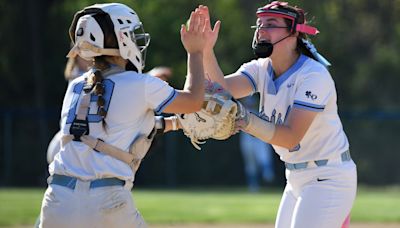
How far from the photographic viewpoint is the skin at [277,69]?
536 centimetres

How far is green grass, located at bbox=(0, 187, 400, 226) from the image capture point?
1200cm

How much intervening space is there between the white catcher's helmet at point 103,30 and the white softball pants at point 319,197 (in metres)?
1.49

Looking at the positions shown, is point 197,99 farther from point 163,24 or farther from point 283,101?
point 163,24

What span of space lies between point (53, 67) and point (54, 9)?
74.5 inches

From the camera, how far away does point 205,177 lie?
21766mm

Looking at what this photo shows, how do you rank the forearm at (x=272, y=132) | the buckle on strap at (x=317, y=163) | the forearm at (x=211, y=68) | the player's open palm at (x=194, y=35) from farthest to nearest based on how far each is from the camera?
the forearm at (x=211, y=68) < the buckle on strap at (x=317, y=163) < the forearm at (x=272, y=132) < the player's open palm at (x=194, y=35)

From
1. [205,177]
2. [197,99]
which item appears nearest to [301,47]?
[197,99]

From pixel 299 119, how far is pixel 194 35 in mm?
869

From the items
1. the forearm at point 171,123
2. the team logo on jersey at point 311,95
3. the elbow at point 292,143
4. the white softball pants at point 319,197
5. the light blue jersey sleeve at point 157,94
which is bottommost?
the white softball pants at point 319,197

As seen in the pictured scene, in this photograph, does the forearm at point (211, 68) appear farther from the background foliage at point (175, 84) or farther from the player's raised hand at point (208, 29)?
the background foliage at point (175, 84)

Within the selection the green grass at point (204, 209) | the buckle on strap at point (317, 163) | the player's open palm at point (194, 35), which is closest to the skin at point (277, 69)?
the player's open palm at point (194, 35)

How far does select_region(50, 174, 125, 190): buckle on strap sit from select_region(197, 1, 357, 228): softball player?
3.20 feet

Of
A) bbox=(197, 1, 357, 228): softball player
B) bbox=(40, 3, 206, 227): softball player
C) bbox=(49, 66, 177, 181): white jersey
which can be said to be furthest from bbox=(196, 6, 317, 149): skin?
bbox=(49, 66, 177, 181): white jersey

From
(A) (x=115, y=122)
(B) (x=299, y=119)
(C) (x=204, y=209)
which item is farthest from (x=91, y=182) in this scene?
(C) (x=204, y=209)
